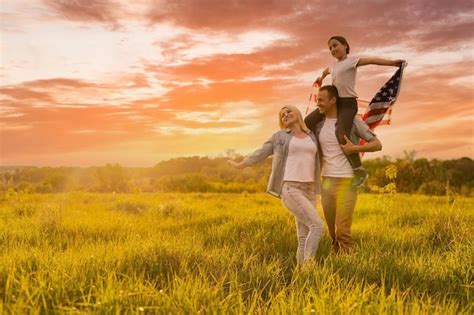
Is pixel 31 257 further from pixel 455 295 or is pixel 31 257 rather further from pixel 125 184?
pixel 125 184

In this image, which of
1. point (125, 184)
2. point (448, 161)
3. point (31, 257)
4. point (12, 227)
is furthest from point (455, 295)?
point (448, 161)

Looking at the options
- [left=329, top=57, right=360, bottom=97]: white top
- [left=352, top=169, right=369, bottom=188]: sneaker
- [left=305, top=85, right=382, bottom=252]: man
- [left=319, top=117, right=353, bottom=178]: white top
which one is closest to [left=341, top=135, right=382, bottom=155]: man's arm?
[left=305, top=85, right=382, bottom=252]: man

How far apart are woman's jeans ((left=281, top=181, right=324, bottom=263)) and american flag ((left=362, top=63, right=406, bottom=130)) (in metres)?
1.80

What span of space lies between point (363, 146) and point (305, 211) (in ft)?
4.10

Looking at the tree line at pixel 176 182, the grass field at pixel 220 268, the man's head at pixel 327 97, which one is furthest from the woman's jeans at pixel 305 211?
the tree line at pixel 176 182

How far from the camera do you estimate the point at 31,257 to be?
574 centimetres

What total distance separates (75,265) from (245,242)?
139 inches

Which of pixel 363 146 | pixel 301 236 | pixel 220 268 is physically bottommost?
pixel 220 268

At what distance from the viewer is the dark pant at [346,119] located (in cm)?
670

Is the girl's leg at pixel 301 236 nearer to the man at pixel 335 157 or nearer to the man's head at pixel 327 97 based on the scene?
the man at pixel 335 157

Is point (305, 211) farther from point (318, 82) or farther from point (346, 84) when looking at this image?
point (318, 82)

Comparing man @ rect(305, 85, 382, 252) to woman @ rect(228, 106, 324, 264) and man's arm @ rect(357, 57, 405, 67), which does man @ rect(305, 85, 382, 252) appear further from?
man's arm @ rect(357, 57, 405, 67)

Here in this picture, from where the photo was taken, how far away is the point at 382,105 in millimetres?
7672

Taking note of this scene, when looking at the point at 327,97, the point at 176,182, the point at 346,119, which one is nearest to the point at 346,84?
the point at 327,97
